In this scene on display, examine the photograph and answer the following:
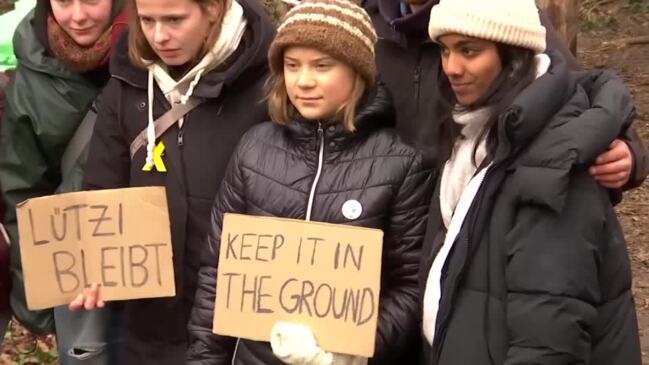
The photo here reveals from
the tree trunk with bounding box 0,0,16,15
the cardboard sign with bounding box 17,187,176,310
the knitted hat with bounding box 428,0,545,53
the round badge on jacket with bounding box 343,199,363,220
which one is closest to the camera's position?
the knitted hat with bounding box 428,0,545,53

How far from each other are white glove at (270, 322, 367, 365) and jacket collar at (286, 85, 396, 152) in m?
0.52

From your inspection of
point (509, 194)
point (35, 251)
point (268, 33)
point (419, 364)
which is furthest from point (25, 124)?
point (509, 194)

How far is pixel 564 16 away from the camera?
5.39 m

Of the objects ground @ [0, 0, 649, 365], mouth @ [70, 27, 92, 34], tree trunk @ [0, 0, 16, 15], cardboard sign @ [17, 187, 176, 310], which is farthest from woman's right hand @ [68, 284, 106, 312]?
tree trunk @ [0, 0, 16, 15]

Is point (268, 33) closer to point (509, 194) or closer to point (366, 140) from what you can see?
point (366, 140)

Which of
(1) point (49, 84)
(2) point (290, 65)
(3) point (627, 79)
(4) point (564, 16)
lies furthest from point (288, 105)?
(3) point (627, 79)

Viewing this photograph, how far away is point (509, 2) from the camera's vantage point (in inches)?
106

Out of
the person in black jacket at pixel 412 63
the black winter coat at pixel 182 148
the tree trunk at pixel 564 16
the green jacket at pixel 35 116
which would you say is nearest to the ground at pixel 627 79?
the tree trunk at pixel 564 16

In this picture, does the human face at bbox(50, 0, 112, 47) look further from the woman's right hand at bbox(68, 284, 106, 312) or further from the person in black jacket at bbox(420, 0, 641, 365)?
the person in black jacket at bbox(420, 0, 641, 365)

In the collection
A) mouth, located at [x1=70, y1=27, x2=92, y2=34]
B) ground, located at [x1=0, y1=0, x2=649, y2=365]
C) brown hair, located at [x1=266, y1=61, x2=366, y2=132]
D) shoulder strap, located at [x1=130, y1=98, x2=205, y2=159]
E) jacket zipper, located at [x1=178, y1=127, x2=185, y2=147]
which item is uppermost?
mouth, located at [x1=70, y1=27, x2=92, y2=34]

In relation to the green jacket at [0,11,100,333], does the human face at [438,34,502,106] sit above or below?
above

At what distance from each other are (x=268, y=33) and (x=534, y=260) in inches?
48.4

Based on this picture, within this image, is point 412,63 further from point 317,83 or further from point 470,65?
point 470,65

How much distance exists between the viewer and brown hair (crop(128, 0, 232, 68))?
3.25 m
